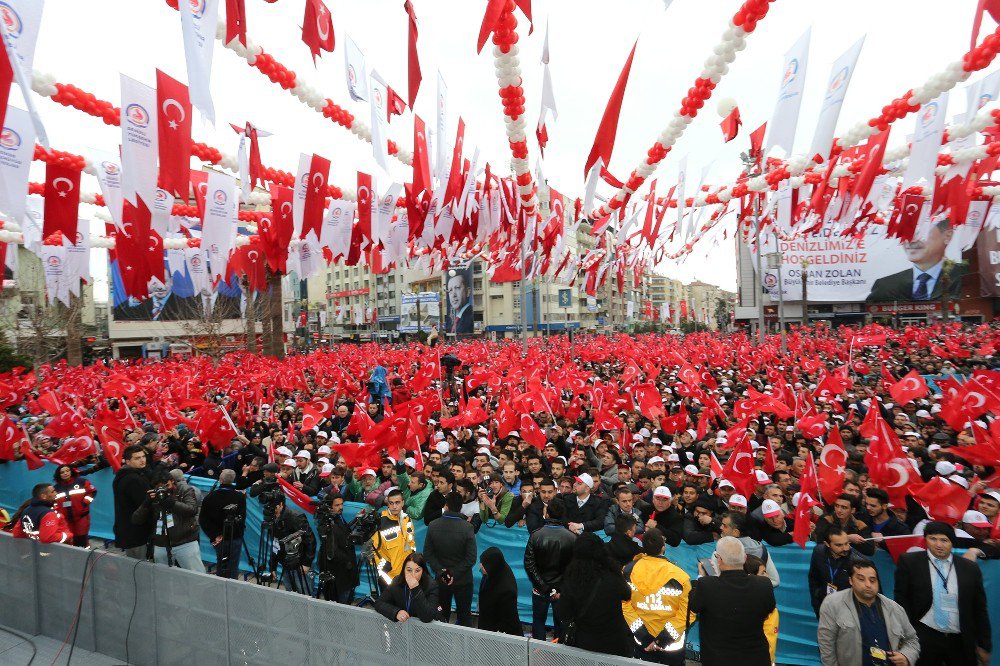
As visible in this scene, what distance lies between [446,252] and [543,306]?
62.7 metres

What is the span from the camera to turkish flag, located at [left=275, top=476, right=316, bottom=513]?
278 inches

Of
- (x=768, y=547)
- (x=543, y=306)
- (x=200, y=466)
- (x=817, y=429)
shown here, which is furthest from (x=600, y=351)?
(x=543, y=306)

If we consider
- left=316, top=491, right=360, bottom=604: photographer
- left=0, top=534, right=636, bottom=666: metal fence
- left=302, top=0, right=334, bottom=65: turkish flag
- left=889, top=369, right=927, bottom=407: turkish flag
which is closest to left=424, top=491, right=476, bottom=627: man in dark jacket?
left=316, top=491, right=360, bottom=604: photographer

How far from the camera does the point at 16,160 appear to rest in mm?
5898

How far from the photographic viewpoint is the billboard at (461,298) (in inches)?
2955

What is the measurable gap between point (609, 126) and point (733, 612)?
5.29 m

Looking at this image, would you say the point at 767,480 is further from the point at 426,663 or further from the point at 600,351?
the point at 600,351

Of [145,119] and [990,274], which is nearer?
[145,119]

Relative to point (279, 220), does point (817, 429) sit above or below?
below

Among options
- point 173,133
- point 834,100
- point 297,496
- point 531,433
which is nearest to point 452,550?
point 297,496

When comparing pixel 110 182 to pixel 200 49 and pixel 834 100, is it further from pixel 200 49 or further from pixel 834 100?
pixel 834 100

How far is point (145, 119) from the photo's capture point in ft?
22.6

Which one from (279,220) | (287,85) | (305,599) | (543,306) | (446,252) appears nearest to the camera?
(305,599)

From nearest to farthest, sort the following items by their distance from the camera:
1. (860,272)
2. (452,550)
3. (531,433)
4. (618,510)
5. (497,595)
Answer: (497,595), (452,550), (618,510), (531,433), (860,272)
